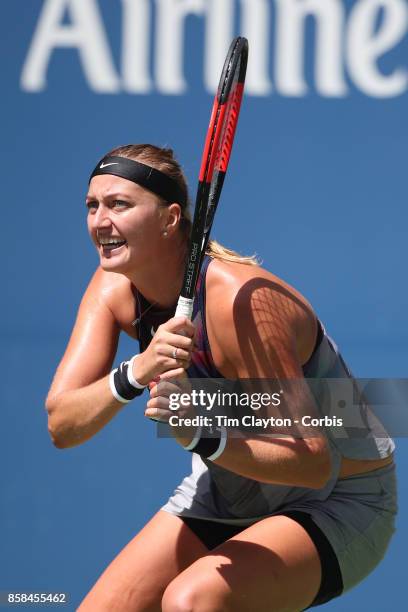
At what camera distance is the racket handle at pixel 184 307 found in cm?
205

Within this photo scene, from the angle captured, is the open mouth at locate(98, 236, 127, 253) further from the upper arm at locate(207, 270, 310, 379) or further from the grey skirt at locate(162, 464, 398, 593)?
the grey skirt at locate(162, 464, 398, 593)

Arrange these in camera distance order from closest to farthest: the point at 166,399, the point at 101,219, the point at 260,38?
the point at 166,399
the point at 101,219
the point at 260,38

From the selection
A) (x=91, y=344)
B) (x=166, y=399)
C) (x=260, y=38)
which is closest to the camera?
(x=166, y=399)

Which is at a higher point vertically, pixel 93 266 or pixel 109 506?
pixel 93 266

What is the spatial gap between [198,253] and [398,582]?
159 cm

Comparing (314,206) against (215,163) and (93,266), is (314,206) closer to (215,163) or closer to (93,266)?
(93,266)

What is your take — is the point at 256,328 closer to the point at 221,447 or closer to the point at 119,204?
the point at 221,447

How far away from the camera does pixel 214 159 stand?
2.20 m

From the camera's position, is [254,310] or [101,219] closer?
[254,310]

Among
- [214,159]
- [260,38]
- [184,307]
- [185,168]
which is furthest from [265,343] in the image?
[260,38]

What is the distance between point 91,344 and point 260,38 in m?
1.46

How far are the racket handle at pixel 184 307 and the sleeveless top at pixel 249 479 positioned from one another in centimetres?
5

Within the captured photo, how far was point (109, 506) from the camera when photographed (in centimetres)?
336

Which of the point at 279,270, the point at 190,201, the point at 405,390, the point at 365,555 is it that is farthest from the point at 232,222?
the point at 365,555
